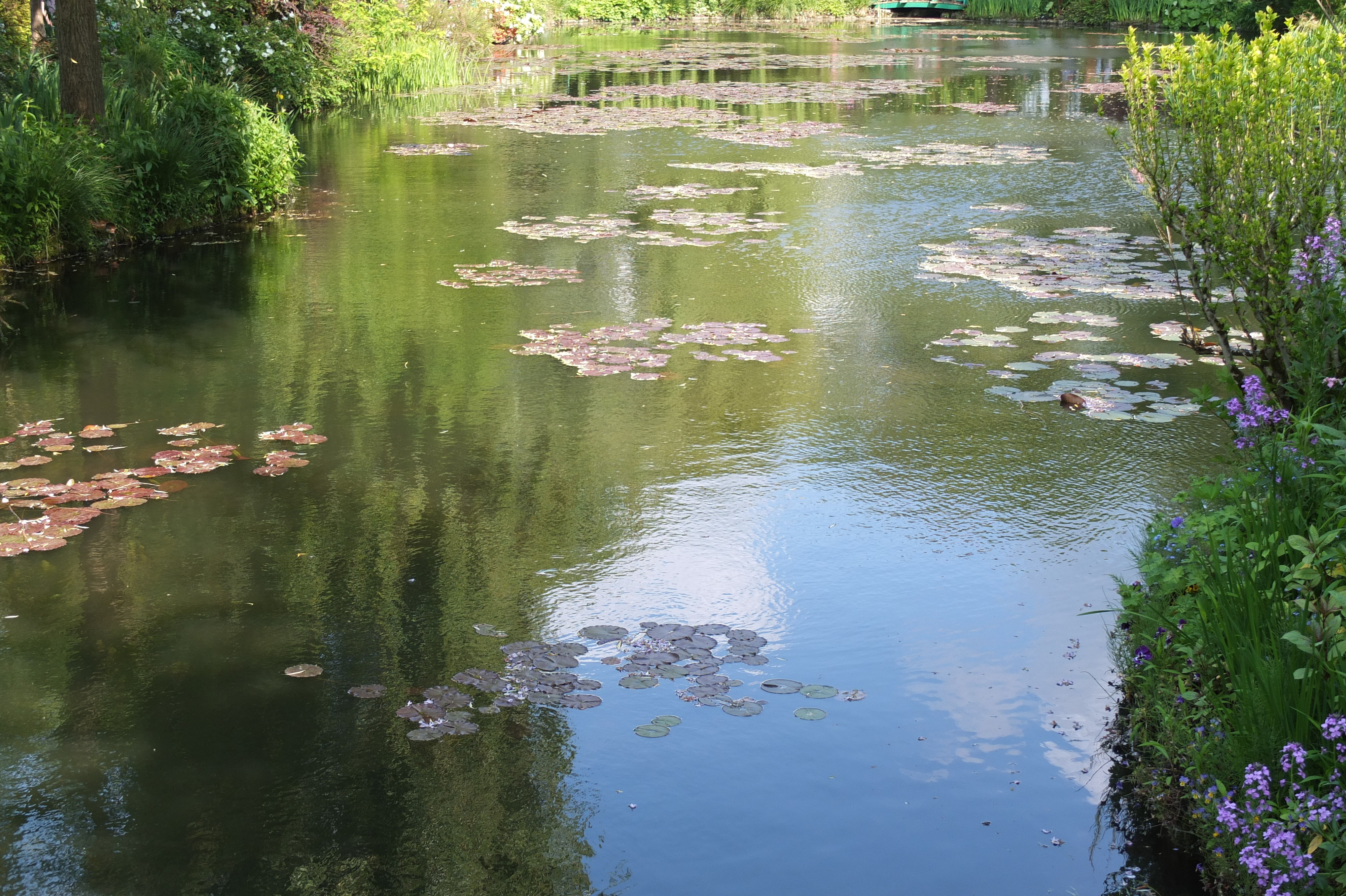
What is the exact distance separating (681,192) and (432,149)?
4.24 m

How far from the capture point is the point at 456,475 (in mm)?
5383

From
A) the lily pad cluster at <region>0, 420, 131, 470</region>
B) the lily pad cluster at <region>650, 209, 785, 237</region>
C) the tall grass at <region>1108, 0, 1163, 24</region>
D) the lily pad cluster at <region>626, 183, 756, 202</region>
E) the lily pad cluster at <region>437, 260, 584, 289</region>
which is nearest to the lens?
the lily pad cluster at <region>0, 420, 131, 470</region>

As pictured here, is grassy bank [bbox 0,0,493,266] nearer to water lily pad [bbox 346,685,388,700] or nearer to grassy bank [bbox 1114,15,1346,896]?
water lily pad [bbox 346,685,388,700]

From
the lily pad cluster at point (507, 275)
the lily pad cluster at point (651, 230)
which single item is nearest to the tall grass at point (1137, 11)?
the lily pad cluster at point (651, 230)

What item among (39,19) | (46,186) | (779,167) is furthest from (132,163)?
(779,167)

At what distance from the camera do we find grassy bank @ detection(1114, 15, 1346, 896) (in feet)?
8.93

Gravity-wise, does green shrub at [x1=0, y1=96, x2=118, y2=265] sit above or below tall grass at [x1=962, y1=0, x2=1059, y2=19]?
below

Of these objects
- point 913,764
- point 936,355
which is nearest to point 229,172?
point 936,355

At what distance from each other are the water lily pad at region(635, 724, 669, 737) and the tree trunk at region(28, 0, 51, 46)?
14.2 m

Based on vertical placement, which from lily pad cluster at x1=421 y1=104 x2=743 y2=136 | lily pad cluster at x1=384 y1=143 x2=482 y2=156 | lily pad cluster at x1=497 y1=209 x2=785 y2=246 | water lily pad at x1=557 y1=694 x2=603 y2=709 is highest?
lily pad cluster at x1=421 y1=104 x2=743 y2=136

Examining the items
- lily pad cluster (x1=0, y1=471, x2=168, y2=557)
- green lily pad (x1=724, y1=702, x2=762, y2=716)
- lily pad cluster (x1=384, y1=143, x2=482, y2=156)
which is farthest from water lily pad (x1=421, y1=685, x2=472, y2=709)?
lily pad cluster (x1=384, y1=143, x2=482, y2=156)

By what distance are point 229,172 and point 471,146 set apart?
14.6ft

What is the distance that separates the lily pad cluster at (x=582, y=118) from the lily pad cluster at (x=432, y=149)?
1.38 meters

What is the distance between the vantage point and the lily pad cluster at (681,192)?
11.6 m
